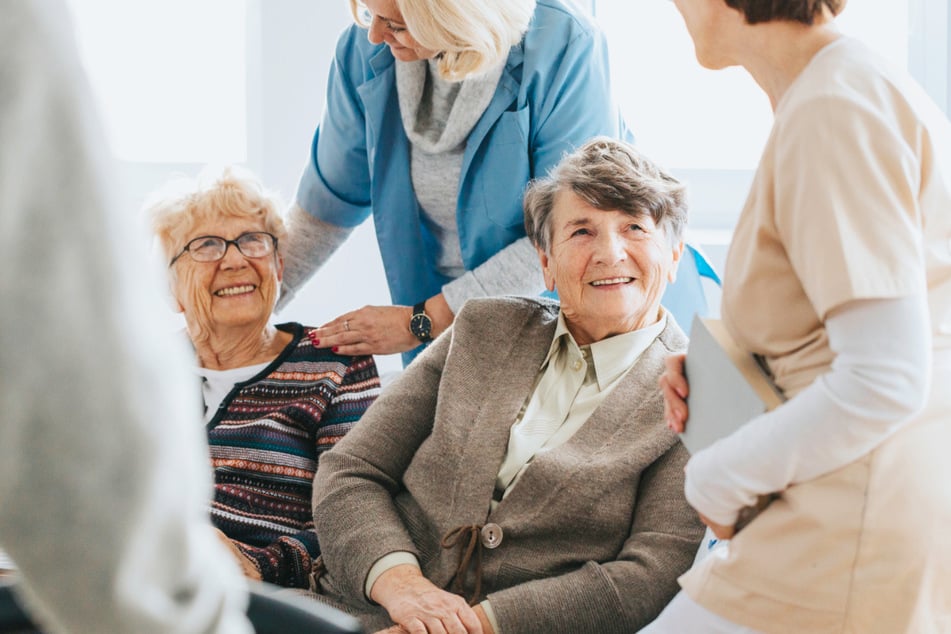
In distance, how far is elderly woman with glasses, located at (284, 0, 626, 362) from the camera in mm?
2240

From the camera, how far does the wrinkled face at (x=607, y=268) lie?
1979 mm

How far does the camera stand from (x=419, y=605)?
5.71 ft

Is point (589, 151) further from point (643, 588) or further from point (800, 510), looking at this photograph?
point (800, 510)

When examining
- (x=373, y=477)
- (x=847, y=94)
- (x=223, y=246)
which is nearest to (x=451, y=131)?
(x=223, y=246)

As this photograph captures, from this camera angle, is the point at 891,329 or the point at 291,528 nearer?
the point at 891,329

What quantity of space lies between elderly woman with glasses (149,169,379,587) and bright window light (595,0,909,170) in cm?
176

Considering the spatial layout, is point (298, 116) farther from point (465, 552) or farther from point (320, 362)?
point (465, 552)

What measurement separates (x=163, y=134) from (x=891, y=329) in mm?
3138

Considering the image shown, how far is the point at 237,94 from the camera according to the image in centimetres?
371

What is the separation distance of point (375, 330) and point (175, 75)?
174 centimetres

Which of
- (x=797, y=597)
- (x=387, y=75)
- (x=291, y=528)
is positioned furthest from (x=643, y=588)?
(x=387, y=75)

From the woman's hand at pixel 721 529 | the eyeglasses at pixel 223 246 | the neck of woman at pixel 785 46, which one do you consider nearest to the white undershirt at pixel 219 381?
the eyeglasses at pixel 223 246

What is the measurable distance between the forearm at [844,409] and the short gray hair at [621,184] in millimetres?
920

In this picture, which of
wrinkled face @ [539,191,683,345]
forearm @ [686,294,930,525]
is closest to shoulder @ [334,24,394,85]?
wrinkled face @ [539,191,683,345]
